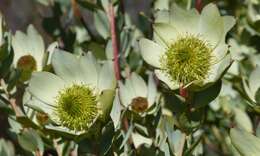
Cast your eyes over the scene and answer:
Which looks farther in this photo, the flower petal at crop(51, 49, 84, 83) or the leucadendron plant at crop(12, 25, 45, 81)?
the leucadendron plant at crop(12, 25, 45, 81)

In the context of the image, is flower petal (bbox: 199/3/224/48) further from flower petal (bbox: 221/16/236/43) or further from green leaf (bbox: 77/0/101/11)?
green leaf (bbox: 77/0/101/11)

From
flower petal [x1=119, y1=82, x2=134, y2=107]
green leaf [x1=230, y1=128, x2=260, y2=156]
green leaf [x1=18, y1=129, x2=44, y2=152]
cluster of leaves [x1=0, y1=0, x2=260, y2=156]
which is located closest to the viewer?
green leaf [x1=230, y1=128, x2=260, y2=156]

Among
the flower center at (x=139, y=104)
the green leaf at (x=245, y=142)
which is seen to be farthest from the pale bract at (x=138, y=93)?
the green leaf at (x=245, y=142)

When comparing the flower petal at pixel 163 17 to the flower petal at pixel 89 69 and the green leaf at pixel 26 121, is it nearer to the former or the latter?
the flower petal at pixel 89 69

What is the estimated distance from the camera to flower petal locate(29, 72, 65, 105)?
0.83 meters

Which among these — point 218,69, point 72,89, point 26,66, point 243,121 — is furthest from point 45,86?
point 243,121

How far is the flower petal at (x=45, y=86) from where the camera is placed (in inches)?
32.7

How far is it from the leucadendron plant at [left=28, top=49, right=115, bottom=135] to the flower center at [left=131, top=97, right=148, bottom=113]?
135mm

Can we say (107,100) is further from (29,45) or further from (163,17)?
(29,45)

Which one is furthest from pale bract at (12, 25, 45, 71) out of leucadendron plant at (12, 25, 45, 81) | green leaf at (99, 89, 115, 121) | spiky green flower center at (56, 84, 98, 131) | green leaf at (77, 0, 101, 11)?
green leaf at (99, 89, 115, 121)

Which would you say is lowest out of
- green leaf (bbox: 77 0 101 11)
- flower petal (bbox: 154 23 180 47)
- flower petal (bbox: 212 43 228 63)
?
flower petal (bbox: 212 43 228 63)

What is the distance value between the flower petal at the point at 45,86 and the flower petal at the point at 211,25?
223mm

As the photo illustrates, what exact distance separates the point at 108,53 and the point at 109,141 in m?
0.34

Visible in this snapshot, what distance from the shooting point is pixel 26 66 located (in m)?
0.97
